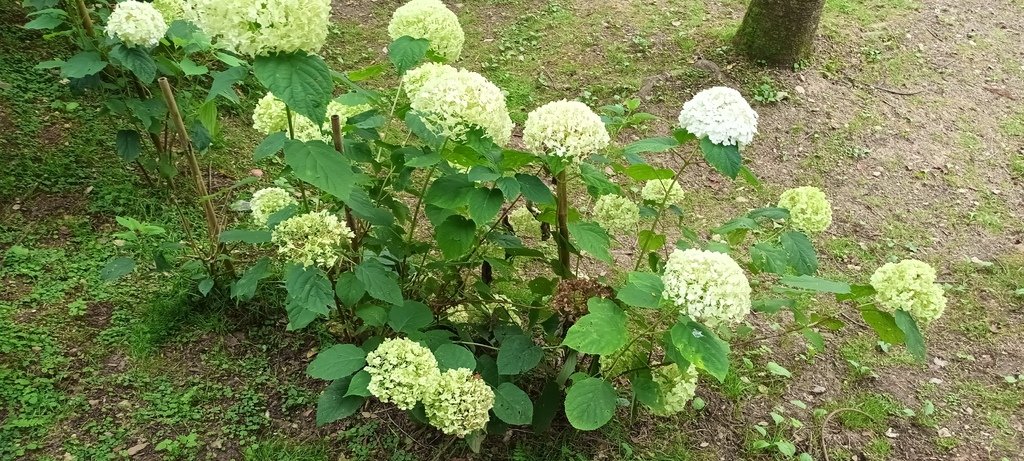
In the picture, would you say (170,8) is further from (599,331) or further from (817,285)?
(817,285)

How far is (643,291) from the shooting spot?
74.9 inches

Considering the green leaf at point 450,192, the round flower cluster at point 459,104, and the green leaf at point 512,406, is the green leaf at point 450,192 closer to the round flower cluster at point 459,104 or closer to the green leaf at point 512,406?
the round flower cluster at point 459,104

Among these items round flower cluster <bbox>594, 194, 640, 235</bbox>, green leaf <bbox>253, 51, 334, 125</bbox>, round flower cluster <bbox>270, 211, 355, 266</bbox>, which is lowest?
round flower cluster <bbox>594, 194, 640, 235</bbox>

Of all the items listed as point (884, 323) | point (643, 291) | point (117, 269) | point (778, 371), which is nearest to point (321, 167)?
point (643, 291)

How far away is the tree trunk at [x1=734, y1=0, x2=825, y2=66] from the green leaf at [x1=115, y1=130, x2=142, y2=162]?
4265 mm

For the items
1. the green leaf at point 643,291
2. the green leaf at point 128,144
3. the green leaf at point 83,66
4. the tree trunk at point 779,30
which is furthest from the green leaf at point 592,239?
the tree trunk at point 779,30

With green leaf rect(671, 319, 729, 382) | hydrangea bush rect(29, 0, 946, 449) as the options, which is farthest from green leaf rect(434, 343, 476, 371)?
green leaf rect(671, 319, 729, 382)

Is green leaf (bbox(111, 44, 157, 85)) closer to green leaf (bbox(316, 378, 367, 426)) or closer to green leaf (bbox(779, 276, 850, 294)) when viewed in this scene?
green leaf (bbox(316, 378, 367, 426))

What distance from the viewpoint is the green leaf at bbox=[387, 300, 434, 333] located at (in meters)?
2.18

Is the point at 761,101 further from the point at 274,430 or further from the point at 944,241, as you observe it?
the point at 274,430

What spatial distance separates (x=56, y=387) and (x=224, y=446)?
2.21 feet

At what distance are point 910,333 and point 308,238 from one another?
5.91 ft

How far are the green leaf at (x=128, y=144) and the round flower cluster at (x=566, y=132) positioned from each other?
195cm

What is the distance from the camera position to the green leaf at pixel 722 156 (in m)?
1.93
